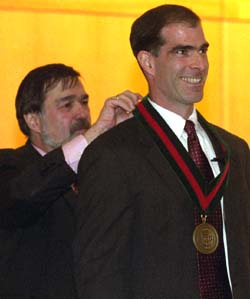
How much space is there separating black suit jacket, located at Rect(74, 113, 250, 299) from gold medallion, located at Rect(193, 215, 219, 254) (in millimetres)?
18

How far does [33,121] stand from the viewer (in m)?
3.36

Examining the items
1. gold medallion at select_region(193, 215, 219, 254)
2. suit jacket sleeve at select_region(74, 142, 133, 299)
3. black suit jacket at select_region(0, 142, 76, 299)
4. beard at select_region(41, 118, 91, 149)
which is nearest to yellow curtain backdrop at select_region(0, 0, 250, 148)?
beard at select_region(41, 118, 91, 149)

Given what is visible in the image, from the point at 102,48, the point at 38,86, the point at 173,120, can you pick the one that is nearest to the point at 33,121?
the point at 38,86

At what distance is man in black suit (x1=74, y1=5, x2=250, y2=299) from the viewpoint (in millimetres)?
2404

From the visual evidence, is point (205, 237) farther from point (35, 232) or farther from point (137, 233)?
point (35, 232)

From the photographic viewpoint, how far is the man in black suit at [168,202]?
7.89 feet

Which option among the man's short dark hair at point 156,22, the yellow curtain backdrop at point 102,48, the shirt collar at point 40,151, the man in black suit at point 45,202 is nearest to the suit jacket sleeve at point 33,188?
the man in black suit at point 45,202

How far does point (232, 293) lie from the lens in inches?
97.3

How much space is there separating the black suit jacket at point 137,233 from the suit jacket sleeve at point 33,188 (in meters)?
0.36

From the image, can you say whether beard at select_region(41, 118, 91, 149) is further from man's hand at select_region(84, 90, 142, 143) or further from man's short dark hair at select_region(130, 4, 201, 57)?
man's short dark hair at select_region(130, 4, 201, 57)

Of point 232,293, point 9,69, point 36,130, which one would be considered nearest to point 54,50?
point 9,69

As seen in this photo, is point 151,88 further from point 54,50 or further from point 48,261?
point 54,50

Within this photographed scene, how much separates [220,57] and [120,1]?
614 mm

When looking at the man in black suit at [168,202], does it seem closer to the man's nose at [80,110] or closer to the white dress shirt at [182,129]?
the white dress shirt at [182,129]
